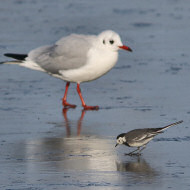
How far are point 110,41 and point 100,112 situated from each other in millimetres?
1335

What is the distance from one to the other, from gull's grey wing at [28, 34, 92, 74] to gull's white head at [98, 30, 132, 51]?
173 mm

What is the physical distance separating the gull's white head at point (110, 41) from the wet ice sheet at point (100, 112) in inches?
26.0

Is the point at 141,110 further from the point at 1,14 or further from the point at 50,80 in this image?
the point at 1,14

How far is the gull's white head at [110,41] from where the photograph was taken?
9.49 metres

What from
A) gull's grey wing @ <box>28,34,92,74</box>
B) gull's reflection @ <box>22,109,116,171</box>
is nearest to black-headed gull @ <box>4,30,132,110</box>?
gull's grey wing @ <box>28,34,92,74</box>

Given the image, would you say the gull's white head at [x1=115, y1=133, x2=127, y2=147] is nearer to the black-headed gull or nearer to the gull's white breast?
the black-headed gull

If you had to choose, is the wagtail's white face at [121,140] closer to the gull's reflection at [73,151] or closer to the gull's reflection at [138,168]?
the gull's reflection at [73,151]

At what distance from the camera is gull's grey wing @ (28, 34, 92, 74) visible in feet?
31.3

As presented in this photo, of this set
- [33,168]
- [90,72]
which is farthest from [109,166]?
[90,72]

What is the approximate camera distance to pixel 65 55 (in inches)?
383

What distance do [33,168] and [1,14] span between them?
11126mm

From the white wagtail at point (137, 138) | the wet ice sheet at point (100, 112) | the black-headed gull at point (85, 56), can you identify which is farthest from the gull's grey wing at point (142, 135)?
the black-headed gull at point (85, 56)

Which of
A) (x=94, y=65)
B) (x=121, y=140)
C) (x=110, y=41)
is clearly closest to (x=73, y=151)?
(x=121, y=140)

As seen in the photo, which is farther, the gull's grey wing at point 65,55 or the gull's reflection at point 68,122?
the gull's grey wing at point 65,55
